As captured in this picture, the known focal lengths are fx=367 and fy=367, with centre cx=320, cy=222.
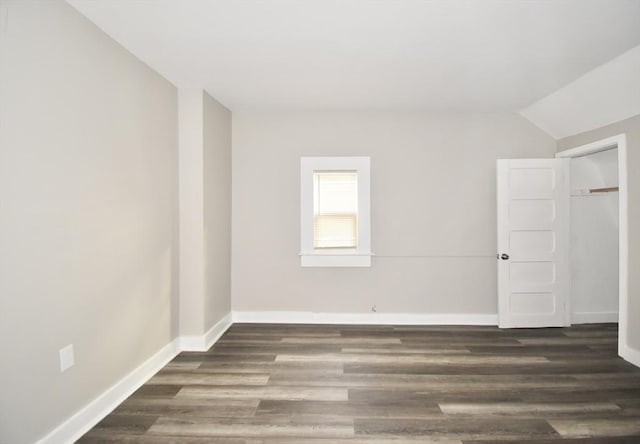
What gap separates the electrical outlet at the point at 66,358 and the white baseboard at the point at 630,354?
4593 millimetres

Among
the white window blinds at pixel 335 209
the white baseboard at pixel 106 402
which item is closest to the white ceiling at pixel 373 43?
the white window blinds at pixel 335 209

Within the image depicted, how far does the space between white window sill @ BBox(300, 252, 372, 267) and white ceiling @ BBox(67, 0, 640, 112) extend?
188 cm

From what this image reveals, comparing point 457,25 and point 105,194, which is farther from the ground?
point 457,25

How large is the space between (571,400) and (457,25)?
9.33 feet

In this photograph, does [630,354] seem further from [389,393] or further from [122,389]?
[122,389]

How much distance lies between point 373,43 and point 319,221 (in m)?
2.37

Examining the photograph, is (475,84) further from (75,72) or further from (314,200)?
(75,72)

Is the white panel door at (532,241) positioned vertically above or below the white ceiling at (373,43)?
below

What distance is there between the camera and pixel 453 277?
4.61 metres

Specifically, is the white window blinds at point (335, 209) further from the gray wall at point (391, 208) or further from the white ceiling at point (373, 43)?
the white ceiling at point (373, 43)

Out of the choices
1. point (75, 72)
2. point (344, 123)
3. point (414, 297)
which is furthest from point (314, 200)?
point (75, 72)

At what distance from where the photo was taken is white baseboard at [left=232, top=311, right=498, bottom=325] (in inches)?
181

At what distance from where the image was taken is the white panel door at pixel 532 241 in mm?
4383

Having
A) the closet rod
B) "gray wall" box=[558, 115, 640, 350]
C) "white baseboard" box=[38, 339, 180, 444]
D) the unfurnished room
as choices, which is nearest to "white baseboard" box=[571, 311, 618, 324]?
the unfurnished room
